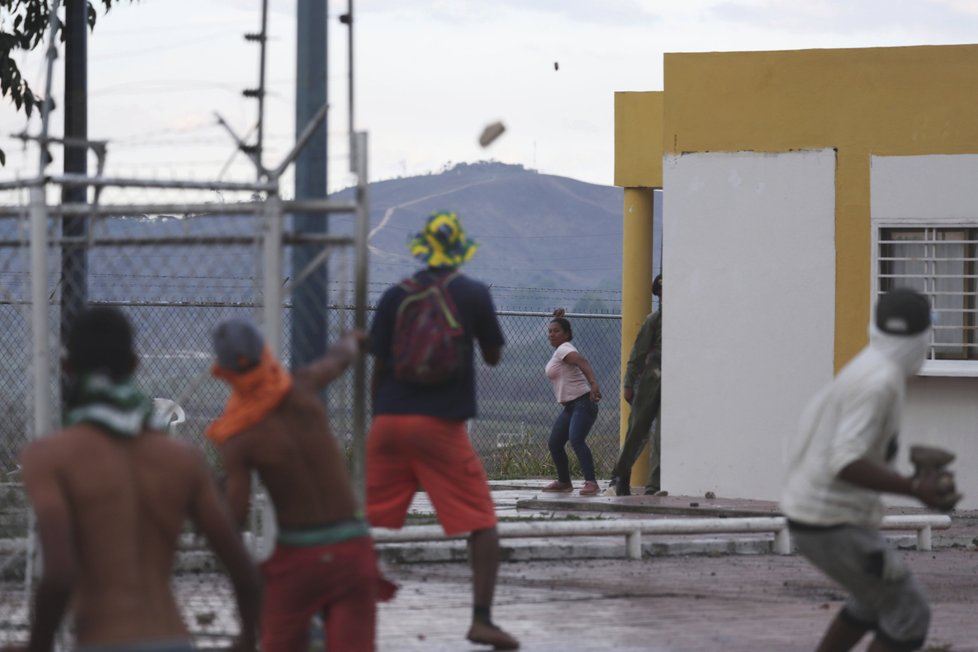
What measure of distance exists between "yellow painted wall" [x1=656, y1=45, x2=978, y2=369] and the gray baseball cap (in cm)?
1043

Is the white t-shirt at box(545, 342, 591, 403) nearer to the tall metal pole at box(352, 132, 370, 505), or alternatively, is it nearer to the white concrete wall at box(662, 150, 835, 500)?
the white concrete wall at box(662, 150, 835, 500)

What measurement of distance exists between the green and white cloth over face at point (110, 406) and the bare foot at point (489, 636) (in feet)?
11.4

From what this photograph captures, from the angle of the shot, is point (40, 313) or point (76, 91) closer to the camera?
point (40, 313)

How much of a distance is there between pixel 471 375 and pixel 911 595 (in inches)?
93.1

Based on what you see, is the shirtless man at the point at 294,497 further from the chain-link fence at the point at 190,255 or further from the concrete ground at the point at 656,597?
the concrete ground at the point at 656,597

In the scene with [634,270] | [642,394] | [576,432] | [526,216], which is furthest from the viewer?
[526,216]

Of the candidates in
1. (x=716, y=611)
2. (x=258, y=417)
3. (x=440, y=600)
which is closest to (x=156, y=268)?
(x=258, y=417)

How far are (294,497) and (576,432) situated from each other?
1082 cm

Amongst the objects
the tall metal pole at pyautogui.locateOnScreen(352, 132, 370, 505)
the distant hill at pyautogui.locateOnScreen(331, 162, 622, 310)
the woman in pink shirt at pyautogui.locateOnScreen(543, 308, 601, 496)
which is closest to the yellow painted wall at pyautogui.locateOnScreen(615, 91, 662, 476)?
the woman in pink shirt at pyautogui.locateOnScreen(543, 308, 601, 496)

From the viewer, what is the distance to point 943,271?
15312mm

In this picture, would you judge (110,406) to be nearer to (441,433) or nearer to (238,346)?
(238,346)

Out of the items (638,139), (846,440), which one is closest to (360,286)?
(846,440)

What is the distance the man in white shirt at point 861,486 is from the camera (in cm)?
579

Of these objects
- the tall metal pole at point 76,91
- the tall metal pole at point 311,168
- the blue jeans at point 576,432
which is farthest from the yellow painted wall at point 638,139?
the tall metal pole at point 311,168
